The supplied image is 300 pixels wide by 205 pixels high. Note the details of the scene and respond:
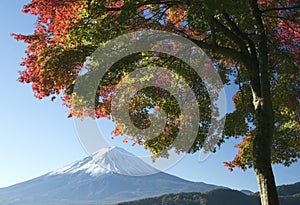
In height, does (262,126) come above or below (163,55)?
below

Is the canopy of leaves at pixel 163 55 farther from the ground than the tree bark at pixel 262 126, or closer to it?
farther from the ground

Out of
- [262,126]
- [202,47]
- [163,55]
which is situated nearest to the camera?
[262,126]

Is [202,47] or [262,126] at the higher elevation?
[202,47]

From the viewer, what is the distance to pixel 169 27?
11.8m

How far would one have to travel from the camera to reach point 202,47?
1157cm

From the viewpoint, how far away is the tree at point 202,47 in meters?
9.89

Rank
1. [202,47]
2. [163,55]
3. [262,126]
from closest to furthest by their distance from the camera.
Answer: [262,126]
[202,47]
[163,55]

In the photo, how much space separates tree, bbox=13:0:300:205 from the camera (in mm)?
9891

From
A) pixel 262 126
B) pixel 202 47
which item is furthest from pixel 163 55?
pixel 262 126

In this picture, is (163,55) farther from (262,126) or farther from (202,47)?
(262,126)

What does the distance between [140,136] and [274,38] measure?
5.79m

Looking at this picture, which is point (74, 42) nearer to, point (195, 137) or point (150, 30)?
point (150, 30)

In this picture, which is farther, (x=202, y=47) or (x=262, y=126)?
(x=202, y=47)

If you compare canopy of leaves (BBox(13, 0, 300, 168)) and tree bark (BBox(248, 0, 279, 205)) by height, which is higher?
canopy of leaves (BBox(13, 0, 300, 168))
